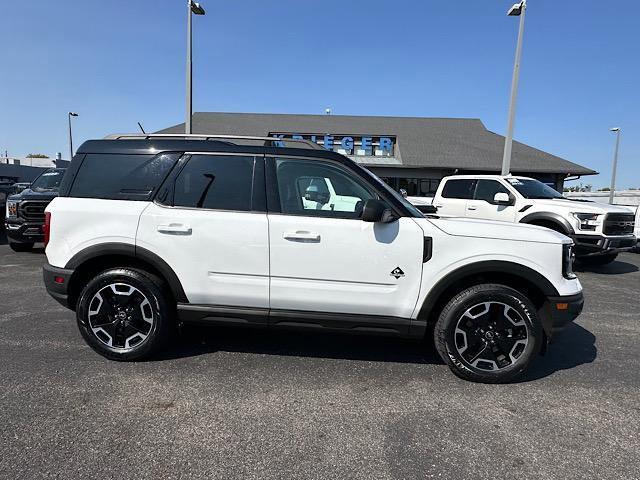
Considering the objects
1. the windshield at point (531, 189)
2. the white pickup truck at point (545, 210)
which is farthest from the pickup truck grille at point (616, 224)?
the windshield at point (531, 189)

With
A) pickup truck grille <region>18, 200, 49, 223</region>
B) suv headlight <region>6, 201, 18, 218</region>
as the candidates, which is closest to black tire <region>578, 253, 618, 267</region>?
pickup truck grille <region>18, 200, 49, 223</region>

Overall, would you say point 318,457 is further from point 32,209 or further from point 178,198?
point 32,209

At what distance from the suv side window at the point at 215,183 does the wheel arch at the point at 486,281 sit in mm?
1746

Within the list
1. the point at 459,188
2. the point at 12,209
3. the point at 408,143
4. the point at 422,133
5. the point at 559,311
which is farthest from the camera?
the point at 422,133

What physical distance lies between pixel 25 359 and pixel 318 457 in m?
2.86

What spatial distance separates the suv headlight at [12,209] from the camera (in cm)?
862

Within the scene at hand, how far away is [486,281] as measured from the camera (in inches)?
133

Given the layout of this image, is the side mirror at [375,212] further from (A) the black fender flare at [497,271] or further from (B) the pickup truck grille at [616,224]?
(B) the pickup truck grille at [616,224]

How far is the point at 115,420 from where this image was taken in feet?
8.73

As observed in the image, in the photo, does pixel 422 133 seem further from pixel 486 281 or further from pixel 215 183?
pixel 215 183

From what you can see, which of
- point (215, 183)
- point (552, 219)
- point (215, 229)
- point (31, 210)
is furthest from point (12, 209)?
point (552, 219)

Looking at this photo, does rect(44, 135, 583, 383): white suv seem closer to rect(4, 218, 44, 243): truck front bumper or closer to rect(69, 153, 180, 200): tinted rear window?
rect(69, 153, 180, 200): tinted rear window

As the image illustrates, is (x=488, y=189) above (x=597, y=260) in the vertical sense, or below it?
above

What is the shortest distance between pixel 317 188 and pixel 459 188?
7.20 meters
